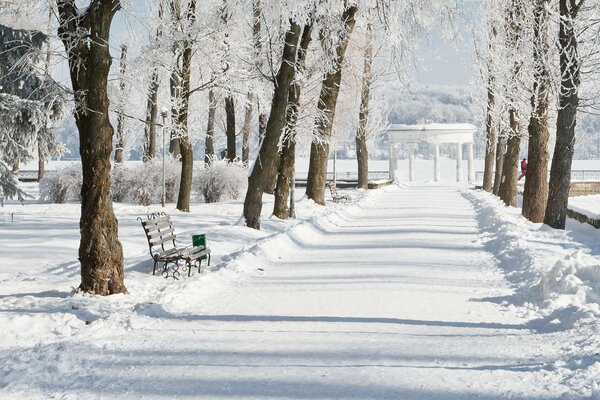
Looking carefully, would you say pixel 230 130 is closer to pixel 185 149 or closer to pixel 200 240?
pixel 185 149

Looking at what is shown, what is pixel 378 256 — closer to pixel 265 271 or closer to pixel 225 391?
pixel 265 271

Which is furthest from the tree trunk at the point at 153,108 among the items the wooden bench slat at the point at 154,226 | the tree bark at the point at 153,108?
the wooden bench slat at the point at 154,226

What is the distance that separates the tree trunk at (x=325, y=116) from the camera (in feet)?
68.5

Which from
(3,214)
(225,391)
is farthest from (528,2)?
(225,391)

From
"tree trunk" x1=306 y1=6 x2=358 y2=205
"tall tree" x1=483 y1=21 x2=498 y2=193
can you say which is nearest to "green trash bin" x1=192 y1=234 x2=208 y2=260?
"tree trunk" x1=306 y1=6 x2=358 y2=205

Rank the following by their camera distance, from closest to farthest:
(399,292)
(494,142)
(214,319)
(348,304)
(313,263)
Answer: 1. (214,319)
2. (348,304)
3. (399,292)
4. (313,263)
5. (494,142)

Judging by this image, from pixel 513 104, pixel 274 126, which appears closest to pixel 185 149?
pixel 274 126

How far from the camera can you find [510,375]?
17.1ft

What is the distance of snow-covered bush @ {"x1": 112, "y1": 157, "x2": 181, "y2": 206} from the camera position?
27406 millimetres

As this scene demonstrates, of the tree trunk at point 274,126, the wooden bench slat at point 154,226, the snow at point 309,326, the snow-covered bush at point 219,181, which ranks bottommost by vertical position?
the snow at point 309,326

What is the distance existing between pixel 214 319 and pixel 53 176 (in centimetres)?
2195

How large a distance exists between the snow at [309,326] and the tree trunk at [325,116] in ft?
31.5

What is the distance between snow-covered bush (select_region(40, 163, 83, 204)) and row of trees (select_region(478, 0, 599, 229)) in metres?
16.2

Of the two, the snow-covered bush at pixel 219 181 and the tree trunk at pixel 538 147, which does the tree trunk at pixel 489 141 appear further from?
the tree trunk at pixel 538 147
